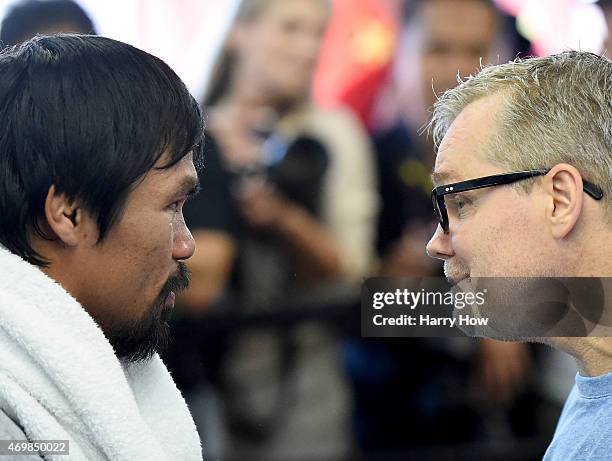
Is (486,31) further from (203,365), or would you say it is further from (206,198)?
(203,365)

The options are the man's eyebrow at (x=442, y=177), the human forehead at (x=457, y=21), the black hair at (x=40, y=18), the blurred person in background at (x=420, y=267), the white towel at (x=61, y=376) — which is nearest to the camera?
the white towel at (x=61, y=376)

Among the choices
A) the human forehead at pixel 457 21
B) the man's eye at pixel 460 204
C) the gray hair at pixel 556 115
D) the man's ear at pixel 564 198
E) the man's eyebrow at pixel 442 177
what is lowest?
the man's eye at pixel 460 204

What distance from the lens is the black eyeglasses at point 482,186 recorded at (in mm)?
1730

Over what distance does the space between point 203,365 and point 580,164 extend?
2.14m

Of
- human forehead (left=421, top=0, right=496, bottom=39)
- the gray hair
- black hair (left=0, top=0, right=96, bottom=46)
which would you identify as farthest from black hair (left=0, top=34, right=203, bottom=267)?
human forehead (left=421, top=0, right=496, bottom=39)

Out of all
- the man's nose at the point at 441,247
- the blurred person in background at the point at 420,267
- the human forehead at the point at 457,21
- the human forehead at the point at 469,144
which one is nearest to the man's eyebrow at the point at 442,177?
the human forehead at the point at 469,144

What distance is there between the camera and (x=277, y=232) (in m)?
3.62

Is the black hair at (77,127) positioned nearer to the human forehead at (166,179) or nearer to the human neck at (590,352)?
the human forehead at (166,179)

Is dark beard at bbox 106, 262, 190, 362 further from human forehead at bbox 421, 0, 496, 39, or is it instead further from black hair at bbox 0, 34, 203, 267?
human forehead at bbox 421, 0, 496, 39

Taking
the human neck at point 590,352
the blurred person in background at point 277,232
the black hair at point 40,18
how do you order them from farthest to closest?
1. the blurred person in background at point 277,232
2. the black hair at point 40,18
3. the human neck at point 590,352

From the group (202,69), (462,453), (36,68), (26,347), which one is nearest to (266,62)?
(202,69)

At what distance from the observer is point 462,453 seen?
4.07 meters

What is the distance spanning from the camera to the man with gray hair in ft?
5.69

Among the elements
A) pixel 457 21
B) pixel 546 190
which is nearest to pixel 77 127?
pixel 546 190
